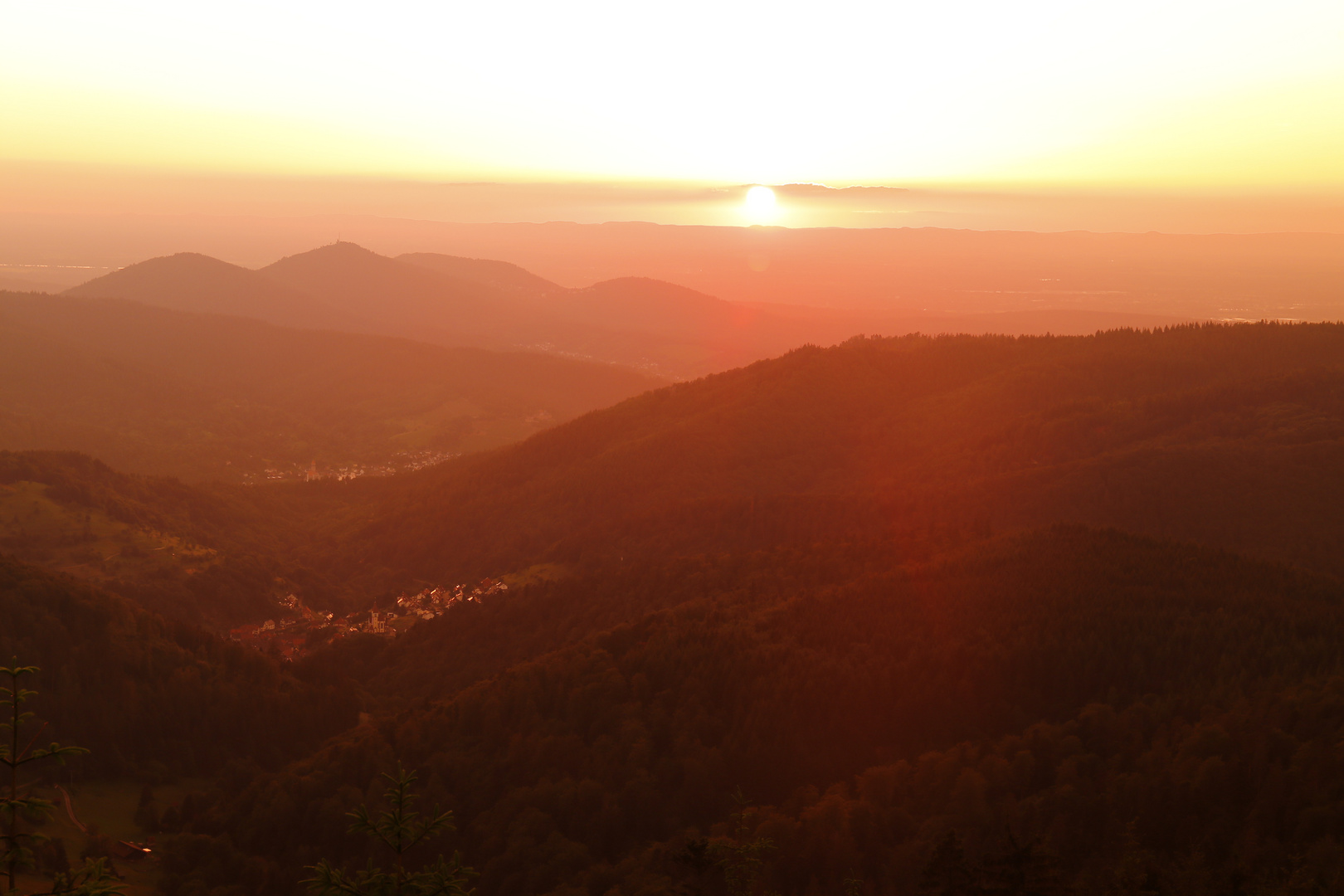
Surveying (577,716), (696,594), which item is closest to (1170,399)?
(696,594)

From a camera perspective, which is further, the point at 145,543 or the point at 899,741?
the point at 145,543

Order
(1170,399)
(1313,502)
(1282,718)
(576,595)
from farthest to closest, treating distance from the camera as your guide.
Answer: (1170,399)
(576,595)
(1313,502)
(1282,718)

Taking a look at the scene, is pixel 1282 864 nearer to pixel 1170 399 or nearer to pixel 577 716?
pixel 577 716

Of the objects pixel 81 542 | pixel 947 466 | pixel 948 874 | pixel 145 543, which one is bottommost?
pixel 145 543

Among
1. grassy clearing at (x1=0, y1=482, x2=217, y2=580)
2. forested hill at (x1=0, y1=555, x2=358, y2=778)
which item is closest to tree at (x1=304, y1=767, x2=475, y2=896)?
forested hill at (x1=0, y1=555, x2=358, y2=778)

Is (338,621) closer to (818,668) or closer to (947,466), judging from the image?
(818,668)

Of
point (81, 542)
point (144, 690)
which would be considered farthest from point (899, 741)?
point (81, 542)

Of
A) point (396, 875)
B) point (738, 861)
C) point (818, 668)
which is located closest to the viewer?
point (396, 875)
